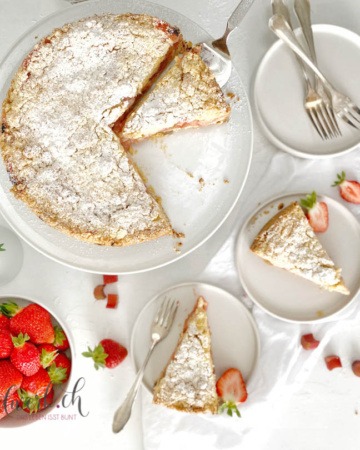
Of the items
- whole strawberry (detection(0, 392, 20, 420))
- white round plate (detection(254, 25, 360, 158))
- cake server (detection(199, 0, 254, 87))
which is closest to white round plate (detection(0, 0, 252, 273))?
cake server (detection(199, 0, 254, 87))

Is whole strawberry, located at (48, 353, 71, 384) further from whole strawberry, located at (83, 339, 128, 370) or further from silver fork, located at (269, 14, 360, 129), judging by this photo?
silver fork, located at (269, 14, 360, 129)

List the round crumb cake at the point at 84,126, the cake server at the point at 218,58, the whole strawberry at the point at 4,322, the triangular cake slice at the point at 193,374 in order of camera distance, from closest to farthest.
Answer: the round crumb cake at the point at 84,126
the cake server at the point at 218,58
the whole strawberry at the point at 4,322
the triangular cake slice at the point at 193,374

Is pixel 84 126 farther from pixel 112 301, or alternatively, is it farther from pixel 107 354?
pixel 107 354

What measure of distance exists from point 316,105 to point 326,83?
Answer: 4.3 inches

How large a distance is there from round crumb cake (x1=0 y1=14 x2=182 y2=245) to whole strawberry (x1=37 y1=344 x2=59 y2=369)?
0.59m

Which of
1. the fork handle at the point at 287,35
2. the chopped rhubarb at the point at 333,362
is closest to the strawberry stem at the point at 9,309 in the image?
the chopped rhubarb at the point at 333,362

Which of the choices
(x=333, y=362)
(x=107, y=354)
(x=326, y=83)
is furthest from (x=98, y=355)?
(x=326, y=83)

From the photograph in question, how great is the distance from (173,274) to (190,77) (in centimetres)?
95

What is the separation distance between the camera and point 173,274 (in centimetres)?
270

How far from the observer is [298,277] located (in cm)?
266

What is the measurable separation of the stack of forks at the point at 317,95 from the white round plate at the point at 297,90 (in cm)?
4

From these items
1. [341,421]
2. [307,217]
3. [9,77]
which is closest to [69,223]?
[9,77]

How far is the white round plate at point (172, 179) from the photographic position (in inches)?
92.4

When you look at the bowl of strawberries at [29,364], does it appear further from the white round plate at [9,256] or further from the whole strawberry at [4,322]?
the white round plate at [9,256]
